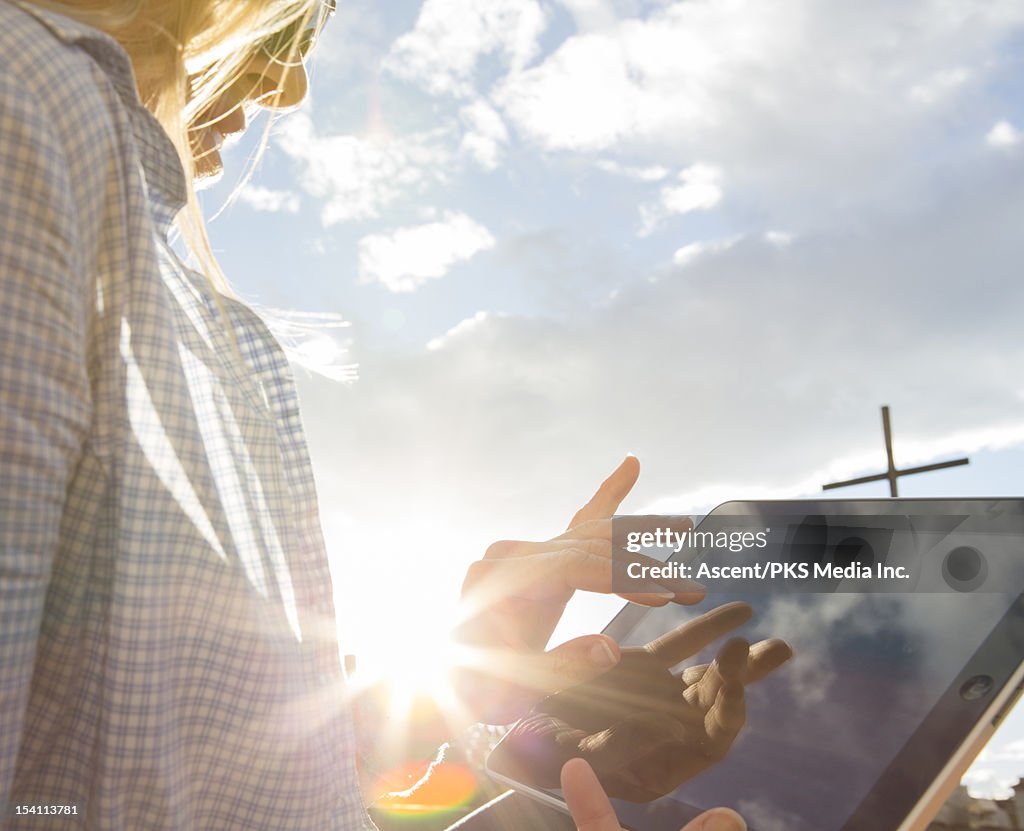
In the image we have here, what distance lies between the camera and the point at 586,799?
1.62 metres

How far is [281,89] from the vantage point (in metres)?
1.93

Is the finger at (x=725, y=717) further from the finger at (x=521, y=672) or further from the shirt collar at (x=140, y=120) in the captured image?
the shirt collar at (x=140, y=120)

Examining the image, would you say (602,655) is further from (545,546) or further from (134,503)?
(134,503)

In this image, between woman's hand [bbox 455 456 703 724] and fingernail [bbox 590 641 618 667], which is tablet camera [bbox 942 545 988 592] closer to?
woman's hand [bbox 455 456 703 724]

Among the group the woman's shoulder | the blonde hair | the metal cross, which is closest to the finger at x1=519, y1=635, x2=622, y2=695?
the blonde hair

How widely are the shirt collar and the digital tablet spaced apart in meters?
1.22

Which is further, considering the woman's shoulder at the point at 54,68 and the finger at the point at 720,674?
the finger at the point at 720,674

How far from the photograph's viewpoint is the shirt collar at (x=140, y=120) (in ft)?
3.56

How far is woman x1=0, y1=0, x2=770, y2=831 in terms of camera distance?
917mm

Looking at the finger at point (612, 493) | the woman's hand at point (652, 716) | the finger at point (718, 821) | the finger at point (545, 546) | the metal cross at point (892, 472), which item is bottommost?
the finger at point (718, 821)

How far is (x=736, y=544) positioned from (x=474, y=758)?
35.4 inches

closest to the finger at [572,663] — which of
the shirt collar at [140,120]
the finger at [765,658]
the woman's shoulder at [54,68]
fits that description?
the finger at [765,658]

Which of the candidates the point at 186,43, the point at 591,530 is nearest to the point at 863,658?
the point at 591,530

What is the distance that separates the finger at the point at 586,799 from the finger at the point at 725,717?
0.25m
